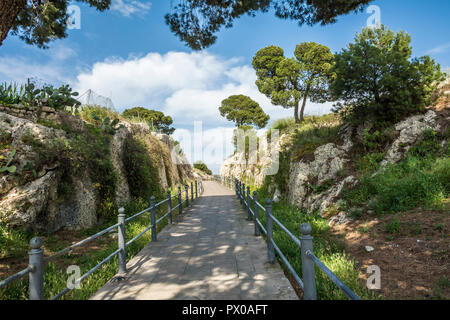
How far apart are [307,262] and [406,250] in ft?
9.72

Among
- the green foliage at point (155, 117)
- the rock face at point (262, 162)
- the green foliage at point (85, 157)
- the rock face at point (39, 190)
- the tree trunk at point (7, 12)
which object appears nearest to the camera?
the tree trunk at point (7, 12)

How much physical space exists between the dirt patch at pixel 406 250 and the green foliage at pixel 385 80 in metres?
4.23

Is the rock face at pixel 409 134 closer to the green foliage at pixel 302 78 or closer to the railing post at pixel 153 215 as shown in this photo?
the railing post at pixel 153 215

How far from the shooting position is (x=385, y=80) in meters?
7.83

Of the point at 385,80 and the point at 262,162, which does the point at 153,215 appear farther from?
the point at 262,162

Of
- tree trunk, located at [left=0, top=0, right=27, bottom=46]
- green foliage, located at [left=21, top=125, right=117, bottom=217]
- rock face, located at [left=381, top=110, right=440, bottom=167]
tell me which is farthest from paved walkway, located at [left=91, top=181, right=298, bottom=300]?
tree trunk, located at [left=0, top=0, right=27, bottom=46]

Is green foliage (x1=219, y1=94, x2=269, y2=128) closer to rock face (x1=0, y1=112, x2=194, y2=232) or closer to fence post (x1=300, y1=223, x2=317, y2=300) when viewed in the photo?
rock face (x1=0, y1=112, x2=194, y2=232)

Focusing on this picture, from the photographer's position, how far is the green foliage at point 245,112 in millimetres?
38906

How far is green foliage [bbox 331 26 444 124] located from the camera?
790 centimetres

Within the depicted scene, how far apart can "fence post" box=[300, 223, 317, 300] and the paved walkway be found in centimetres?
59

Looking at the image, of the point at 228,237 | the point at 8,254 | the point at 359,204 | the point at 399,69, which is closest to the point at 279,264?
the point at 228,237

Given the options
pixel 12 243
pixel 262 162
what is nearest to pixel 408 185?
pixel 12 243

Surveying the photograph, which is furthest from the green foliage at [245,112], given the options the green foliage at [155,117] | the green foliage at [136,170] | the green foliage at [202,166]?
the green foliage at [136,170]
